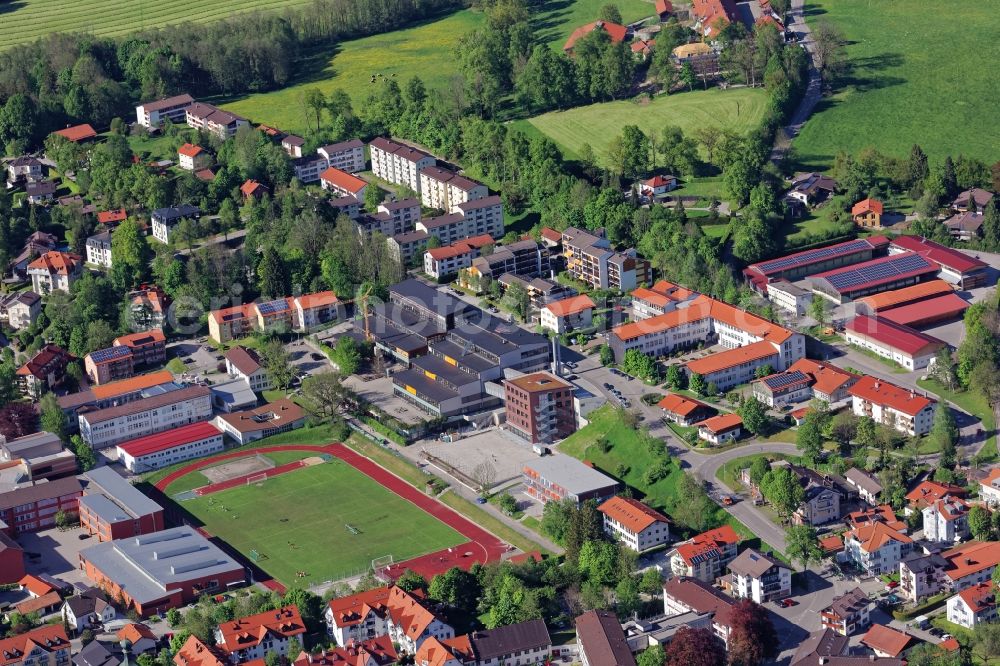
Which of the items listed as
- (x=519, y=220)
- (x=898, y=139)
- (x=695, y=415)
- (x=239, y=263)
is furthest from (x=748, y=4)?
(x=695, y=415)

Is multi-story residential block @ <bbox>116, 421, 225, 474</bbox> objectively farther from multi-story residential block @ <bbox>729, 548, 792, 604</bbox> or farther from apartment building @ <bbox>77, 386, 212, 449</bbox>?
multi-story residential block @ <bbox>729, 548, 792, 604</bbox>

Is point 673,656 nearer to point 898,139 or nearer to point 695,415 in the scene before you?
point 695,415

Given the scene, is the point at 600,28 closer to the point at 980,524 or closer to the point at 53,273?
the point at 53,273

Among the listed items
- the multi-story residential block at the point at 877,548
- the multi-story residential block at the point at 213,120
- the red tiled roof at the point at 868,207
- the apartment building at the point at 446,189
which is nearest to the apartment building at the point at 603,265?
the apartment building at the point at 446,189

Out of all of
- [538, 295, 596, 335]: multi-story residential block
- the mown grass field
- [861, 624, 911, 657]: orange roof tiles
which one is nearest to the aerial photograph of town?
[861, 624, 911, 657]: orange roof tiles

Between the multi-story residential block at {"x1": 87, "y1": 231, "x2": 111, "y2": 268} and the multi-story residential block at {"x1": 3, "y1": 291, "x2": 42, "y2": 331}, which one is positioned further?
the multi-story residential block at {"x1": 87, "y1": 231, "x2": 111, "y2": 268}
